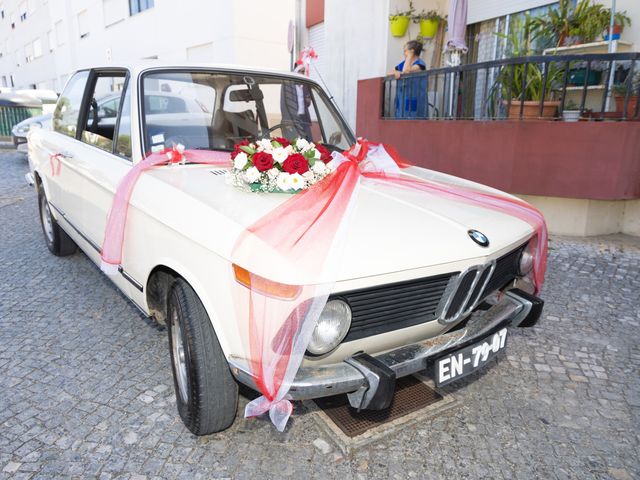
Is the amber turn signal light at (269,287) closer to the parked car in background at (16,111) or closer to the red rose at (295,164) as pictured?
the red rose at (295,164)

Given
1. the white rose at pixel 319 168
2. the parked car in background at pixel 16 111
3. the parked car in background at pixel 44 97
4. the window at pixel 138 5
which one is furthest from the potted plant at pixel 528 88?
the window at pixel 138 5

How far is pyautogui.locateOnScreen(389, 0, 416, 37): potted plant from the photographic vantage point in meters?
8.25

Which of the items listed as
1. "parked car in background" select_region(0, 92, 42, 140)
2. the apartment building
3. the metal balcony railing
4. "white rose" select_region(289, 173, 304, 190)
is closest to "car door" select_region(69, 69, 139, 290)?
"white rose" select_region(289, 173, 304, 190)

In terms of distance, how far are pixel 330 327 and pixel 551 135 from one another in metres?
4.77

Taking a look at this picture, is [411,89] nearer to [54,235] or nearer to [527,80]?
[527,80]

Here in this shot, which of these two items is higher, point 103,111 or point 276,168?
point 103,111

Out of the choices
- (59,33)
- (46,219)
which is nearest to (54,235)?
(46,219)

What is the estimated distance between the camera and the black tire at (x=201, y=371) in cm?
217

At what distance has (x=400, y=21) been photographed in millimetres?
8250

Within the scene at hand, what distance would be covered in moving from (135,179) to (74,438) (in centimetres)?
136

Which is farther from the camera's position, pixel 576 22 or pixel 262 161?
pixel 576 22

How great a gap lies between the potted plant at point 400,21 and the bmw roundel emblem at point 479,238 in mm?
6897

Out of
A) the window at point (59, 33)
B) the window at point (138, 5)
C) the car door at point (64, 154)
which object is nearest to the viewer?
the car door at point (64, 154)

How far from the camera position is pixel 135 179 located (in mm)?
2766
